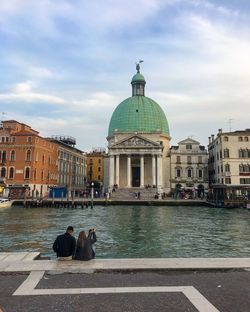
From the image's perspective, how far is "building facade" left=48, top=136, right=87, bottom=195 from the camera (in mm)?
82588

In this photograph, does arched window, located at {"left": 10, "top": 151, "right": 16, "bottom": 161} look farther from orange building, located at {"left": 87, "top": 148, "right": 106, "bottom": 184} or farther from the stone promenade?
the stone promenade

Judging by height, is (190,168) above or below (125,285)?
above

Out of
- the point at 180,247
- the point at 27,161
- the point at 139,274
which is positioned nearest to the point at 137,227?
the point at 180,247

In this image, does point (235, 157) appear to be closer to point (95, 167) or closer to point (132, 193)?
point (132, 193)

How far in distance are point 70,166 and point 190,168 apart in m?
30.3

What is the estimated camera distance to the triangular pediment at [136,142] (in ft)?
262

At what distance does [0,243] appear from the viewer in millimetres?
19656

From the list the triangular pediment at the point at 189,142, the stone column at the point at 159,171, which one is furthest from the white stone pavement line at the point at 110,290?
the triangular pediment at the point at 189,142

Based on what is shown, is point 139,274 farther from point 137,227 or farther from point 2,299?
point 137,227

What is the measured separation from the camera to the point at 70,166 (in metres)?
90.6

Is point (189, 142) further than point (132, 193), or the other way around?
point (189, 142)

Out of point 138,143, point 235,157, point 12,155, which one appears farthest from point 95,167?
point 235,157

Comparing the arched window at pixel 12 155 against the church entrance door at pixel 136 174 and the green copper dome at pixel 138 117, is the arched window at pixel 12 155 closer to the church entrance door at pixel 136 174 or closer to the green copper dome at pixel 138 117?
the green copper dome at pixel 138 117

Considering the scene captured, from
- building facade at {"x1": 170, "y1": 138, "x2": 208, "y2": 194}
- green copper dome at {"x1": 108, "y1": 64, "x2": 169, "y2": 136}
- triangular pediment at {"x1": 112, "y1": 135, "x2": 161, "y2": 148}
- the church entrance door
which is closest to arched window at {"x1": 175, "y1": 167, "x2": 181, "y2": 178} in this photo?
building facade at {"x1": 170, "y1": 138, "x2": 208, "y2": 194}
